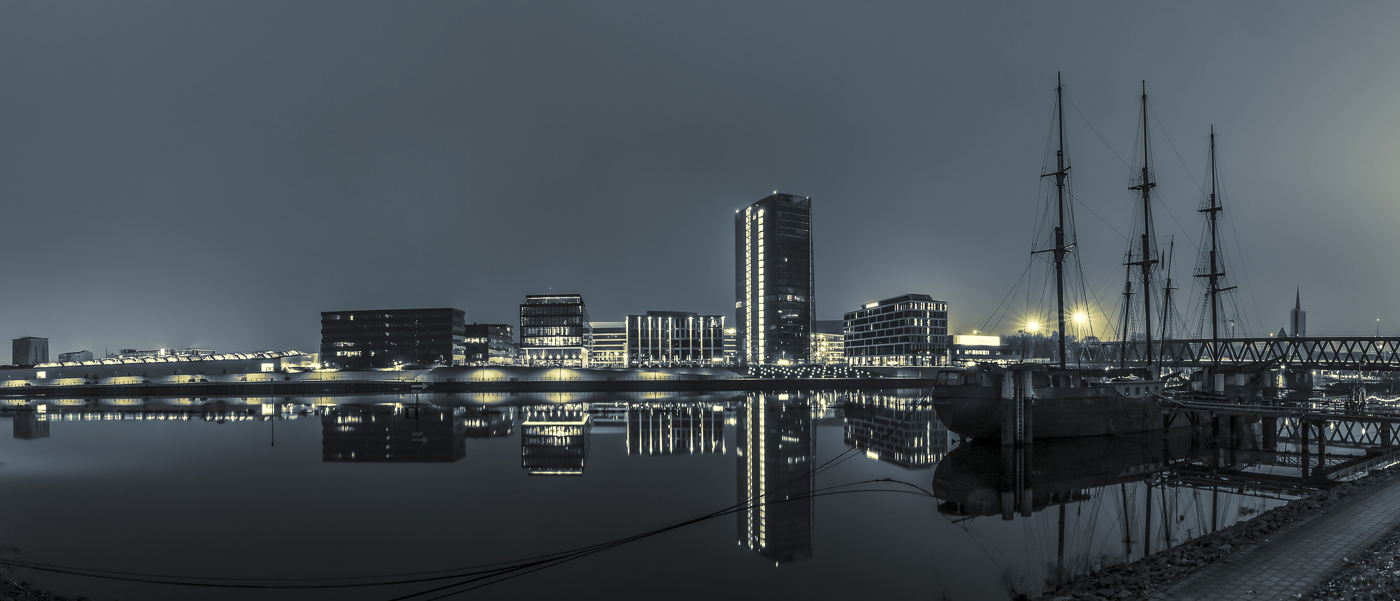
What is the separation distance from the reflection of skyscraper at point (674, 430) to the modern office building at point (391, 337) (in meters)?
150

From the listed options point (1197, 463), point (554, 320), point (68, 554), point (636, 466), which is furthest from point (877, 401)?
point (554, 320)

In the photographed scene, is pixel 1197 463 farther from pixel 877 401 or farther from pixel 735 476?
pixel 877 401

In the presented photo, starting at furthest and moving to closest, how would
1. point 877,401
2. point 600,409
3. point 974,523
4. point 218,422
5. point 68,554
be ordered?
point 877,401, point 600,409, point 218,422, point 974,523, point 68,554

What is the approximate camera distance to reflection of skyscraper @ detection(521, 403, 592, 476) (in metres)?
30.8

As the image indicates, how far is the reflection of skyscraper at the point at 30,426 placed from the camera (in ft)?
150

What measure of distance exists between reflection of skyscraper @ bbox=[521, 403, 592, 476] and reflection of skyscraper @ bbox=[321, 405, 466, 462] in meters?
4.39

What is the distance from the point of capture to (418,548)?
17.8 m

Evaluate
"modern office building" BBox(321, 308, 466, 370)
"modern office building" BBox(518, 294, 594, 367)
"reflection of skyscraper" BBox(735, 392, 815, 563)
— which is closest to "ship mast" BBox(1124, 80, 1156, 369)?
"reflection of skyscraper" BBox(735, 392, 815, 563)

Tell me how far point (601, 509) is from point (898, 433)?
29.4 m

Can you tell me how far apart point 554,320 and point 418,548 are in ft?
586

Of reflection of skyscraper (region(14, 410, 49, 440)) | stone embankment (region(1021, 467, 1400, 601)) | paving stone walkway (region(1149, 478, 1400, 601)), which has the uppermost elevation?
paving stone walkway (region(1149, 478, 1400, 601))

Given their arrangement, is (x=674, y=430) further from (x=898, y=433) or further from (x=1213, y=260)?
(x=1213, y=260)

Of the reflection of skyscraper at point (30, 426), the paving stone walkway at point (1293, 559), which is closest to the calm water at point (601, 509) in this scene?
the reflection of skyscraper at point (30, 426)

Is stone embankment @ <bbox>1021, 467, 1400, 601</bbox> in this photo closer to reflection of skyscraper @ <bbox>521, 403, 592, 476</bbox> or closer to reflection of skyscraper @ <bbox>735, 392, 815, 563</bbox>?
reflection of skyscraper @ <bbox>735, 392, 815, 563</bbox>
